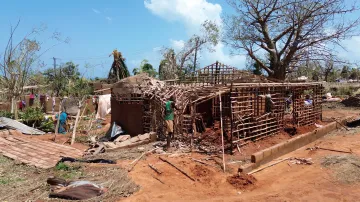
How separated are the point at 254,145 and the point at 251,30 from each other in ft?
40.9

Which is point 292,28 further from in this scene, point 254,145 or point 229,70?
point 254,145

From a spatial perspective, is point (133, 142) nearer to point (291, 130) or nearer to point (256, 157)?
point (256, 157)

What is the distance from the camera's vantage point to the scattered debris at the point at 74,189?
600 cm

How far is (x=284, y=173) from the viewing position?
8.57 m

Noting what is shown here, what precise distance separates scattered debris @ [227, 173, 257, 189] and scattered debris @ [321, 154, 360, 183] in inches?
83.2

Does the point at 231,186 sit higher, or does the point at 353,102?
the point at 353,102

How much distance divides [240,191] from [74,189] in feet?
11.7

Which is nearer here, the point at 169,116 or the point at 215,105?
the point at 169,116

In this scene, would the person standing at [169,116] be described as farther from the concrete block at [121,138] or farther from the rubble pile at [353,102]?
the rubble pile at [353,102]

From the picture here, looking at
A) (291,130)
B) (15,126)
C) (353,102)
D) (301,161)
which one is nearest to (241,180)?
(301,161)

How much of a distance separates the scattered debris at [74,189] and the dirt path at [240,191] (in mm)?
672

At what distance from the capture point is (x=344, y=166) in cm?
839

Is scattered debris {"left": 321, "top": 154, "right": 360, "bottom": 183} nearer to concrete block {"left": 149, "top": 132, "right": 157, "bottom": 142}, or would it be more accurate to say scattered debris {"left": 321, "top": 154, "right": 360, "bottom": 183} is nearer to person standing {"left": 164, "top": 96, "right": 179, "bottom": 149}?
person standing {"left": 164, "top": 96, "right": 179, "bottom": 149}

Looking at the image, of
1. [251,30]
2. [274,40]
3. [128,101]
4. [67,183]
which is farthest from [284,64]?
[67,183]
